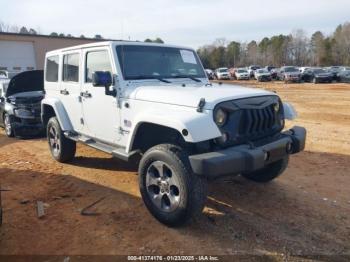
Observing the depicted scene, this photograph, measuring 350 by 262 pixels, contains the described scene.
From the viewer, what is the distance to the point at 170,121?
378cm

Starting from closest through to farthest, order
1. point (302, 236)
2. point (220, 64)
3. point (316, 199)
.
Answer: point (302, 236) < point (316, 199) < point (220, 64)

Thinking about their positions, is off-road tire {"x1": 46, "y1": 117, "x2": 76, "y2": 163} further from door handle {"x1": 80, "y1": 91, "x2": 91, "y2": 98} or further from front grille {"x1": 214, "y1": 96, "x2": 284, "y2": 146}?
front grille {"x1": 214, "y1": 96, "x2": 284, "y2": 146}

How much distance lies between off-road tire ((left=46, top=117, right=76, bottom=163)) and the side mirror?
6.78 ft

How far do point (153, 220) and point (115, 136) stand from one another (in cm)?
135

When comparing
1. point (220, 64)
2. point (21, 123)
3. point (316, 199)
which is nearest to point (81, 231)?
point (316, 199)

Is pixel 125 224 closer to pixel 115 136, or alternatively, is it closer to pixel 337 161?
pixel 115 136

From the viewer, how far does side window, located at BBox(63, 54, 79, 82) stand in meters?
5.81

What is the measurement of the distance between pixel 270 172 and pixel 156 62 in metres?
2.31

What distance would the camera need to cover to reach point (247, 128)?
13.1 ft

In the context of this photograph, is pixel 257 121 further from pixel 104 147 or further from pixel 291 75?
pixel 291 75

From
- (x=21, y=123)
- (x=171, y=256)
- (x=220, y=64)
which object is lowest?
(x=171, y=256)

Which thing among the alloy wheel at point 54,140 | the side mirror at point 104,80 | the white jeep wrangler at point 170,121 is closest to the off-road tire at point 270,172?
the white jeep wrangler at point 170,121

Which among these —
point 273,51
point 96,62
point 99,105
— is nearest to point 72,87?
point 96,62

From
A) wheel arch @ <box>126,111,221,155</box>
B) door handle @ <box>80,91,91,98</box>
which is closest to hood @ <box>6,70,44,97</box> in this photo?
door handle @ <box>80,91,91,98</box>
